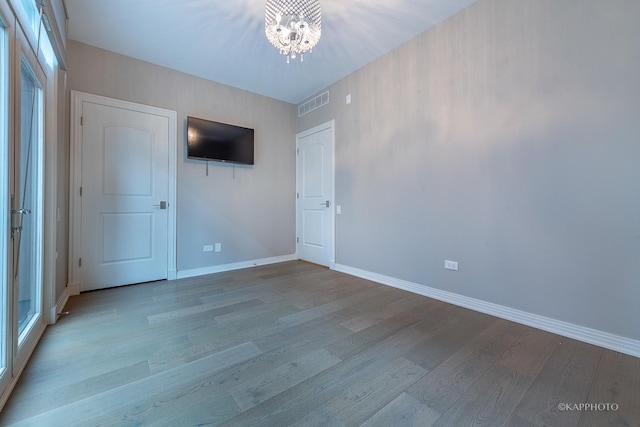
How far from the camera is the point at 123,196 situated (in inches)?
120

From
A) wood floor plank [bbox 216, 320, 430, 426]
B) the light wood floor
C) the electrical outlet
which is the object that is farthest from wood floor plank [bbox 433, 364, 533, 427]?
the electrical outlet

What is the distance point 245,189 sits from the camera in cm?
404

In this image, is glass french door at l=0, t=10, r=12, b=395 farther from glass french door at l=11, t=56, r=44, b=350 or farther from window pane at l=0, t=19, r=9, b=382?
glass french door at l=11, t=56, r=44, b=350

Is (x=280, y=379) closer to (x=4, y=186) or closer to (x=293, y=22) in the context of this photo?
(x=4, y=186)

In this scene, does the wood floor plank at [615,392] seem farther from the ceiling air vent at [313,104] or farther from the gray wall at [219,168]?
the ceiling air vent at [313,104]

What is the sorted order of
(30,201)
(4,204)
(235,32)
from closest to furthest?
(4,204), (30,201), (235,32)

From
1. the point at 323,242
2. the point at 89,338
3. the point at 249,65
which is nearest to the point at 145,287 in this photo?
the point at 89,338

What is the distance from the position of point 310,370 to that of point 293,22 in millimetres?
2632

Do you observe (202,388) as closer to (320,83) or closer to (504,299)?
(504,299)

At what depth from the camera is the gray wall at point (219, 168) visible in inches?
119

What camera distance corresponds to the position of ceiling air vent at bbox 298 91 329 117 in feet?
13.0

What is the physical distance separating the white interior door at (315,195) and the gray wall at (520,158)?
3.03 feet

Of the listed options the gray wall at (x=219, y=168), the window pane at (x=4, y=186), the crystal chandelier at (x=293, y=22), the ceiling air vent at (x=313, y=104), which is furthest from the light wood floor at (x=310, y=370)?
the ceiling air vent at (x=313, y=104)

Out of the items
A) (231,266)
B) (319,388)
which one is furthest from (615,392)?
(231,266)
